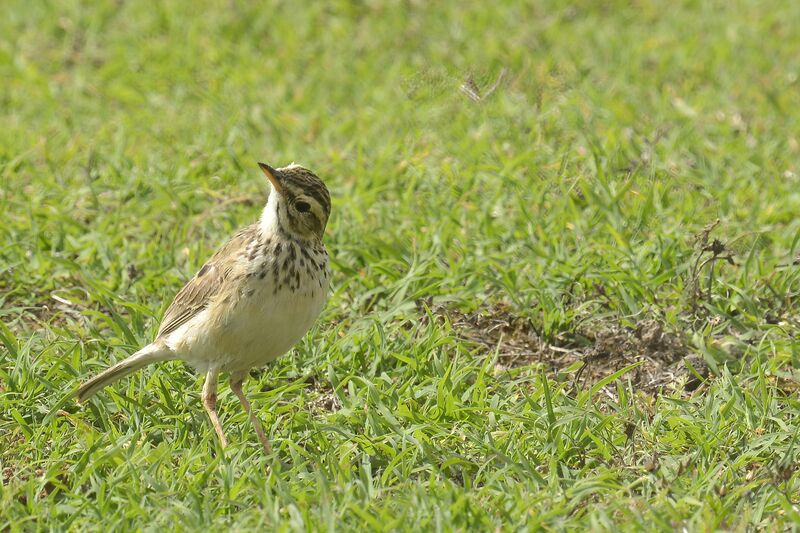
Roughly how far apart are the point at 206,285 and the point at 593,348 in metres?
2.13

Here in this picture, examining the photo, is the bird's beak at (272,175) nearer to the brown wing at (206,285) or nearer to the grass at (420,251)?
the brown wing at (206,285)

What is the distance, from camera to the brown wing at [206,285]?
6016mm

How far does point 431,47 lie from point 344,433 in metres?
5.68

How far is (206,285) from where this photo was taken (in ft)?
20.1

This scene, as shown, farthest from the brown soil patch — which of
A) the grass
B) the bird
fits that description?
the bird

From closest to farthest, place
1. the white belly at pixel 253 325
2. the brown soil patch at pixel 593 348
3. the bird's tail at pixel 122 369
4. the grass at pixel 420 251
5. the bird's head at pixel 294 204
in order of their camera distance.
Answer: the grass at pixel 420 251, the white belly at pixel 253 325, the bird's head at pixel 294 204, the bird's tail at pixel 122 369, the brown soil patch at pixel 593 348

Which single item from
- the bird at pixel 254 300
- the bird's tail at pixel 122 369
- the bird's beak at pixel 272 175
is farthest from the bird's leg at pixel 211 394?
the bird's beak at pixel 272 175

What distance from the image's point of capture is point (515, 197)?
8.46m

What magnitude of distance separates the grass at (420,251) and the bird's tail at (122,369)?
0.10 m

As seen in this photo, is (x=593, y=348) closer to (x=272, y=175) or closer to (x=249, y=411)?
(x=249, y=411)

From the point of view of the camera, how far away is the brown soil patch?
6.70 meters

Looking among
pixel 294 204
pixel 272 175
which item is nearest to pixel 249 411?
pixel 294 204

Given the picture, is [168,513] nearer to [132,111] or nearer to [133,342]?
[133,342]

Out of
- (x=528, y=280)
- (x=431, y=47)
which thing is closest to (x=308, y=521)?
(x=528, y=280)
